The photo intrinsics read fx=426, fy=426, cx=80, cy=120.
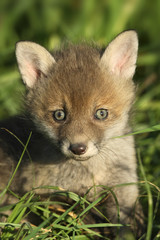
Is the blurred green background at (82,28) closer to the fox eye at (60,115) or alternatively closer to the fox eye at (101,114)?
the fox eye at (101,114)

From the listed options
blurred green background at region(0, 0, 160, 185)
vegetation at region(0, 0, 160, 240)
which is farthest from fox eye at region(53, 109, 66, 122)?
blurred green background at region(0, 0, 160, 185)

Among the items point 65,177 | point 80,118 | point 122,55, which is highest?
point 122,55

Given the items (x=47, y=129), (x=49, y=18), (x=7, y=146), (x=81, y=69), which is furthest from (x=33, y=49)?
(x=49, y=18)

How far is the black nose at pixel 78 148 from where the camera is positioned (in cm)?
292

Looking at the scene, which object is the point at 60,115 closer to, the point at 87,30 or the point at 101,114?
the point at 101,114

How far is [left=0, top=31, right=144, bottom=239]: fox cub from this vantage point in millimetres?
3139

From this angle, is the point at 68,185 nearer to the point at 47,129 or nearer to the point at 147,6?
the point at 47,129

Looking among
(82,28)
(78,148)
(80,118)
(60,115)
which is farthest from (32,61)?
(82,28)

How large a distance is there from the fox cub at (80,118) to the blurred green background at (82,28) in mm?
1626

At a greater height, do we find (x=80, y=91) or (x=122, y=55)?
(x=122, y=55)

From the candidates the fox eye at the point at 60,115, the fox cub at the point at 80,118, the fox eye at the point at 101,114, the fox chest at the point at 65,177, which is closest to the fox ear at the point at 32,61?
the fox cub at the point at 80,118

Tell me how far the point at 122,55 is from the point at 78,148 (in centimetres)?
96

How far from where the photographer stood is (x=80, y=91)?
3.12 metres

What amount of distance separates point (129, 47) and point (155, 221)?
1.39 metres
